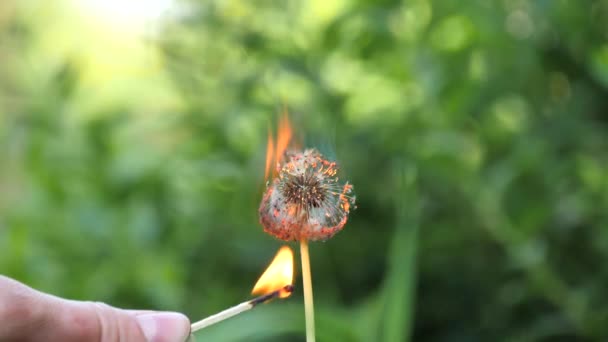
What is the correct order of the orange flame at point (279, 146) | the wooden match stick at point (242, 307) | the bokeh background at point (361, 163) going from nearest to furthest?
the wooden match stick at point (242, 307) → the orange flame at point (279, 146) → the bokeh background at point (361, 163)

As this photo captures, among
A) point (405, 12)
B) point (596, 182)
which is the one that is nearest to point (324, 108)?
point (405, 12)

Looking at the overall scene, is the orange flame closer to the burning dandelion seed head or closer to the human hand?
the burning dandelion seed head

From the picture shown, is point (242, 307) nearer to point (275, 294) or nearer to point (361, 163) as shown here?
point (275, 294)

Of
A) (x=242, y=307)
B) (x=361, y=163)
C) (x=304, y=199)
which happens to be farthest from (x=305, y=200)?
(x=361, y=163)

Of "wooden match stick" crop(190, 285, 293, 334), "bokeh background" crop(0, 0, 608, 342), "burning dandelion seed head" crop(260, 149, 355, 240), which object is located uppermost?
"bokeh background" crop(0, 0, 608, 342)

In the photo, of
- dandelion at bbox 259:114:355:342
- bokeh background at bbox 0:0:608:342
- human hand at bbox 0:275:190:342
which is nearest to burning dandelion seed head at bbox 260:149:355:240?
dandelion at bbox 259:114:355:342

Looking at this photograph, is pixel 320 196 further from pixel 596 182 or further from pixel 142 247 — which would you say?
pixel 142 247

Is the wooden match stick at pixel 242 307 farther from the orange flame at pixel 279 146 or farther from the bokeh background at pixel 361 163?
the bokeh background at pixel 361 163


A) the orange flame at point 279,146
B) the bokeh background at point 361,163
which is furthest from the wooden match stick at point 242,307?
the bokeh background at point 361,163

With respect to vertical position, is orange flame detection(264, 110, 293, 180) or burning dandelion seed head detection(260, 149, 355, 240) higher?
orange flame detection(264, 110, 293, 180)
